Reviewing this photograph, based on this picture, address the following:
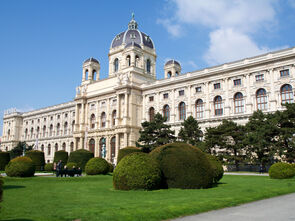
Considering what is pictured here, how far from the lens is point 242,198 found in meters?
11.6

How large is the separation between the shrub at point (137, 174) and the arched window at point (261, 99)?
27036mm

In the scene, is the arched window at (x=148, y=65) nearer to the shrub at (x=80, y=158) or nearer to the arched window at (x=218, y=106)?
the arched window at (x=218, y=106)

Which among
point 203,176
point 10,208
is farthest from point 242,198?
point 10,208

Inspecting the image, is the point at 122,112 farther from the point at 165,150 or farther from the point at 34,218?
the point at 34,218

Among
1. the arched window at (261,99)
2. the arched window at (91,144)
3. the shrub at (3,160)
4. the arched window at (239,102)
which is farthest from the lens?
the arched window at (91,144)

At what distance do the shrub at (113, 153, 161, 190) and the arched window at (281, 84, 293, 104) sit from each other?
88.3ft

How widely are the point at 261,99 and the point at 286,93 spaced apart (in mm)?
3163

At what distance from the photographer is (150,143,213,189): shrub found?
15172 millimetres

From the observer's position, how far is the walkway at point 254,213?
8148mm

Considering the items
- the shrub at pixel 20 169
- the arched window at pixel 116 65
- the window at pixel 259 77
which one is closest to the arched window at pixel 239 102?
the window at pixel 259 77

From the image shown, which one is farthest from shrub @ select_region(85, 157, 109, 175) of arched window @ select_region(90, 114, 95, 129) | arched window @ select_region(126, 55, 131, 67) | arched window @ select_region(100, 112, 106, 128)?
arched window @ select_region(126, 55, 131, 67)

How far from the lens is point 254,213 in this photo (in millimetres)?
8875

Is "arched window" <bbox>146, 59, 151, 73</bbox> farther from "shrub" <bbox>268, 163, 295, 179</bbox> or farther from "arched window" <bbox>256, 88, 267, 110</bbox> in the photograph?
"shrub" <bbox>268, 163, 295, 179</bbox>

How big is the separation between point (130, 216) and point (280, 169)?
1687cm
